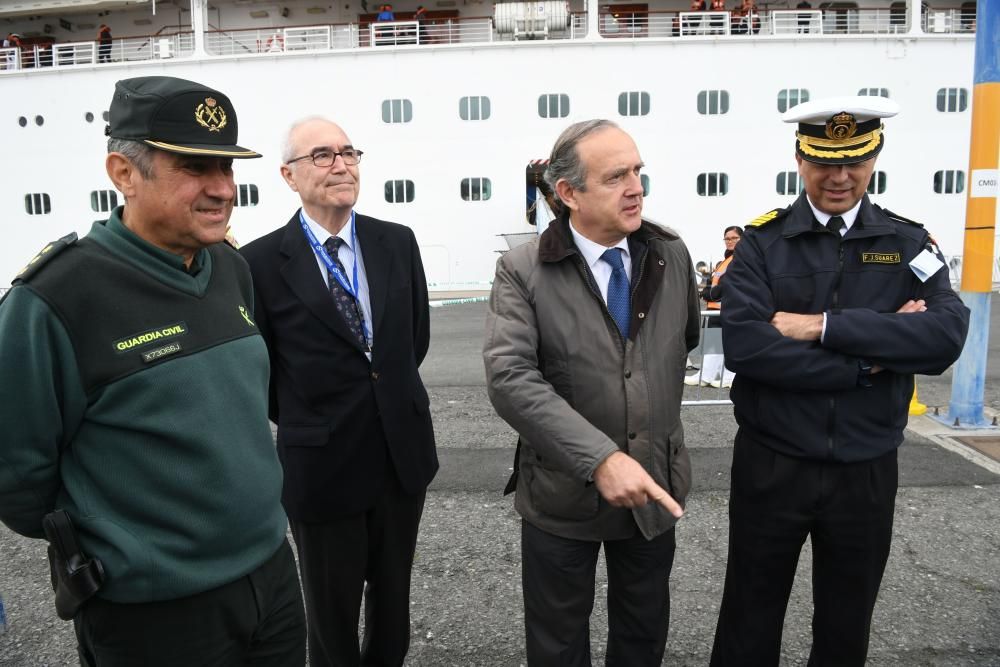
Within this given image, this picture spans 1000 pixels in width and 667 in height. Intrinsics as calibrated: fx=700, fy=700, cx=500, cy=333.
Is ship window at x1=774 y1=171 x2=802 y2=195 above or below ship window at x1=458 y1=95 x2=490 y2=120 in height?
below

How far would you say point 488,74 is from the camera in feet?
56.3

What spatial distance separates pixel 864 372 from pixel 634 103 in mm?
16174

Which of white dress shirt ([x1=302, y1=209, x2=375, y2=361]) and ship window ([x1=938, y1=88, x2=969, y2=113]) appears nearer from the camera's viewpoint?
white dress shirt ([x1=302, y1=209, x2=375, y2=361])

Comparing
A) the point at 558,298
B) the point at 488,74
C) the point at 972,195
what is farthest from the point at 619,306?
the point at 488,74

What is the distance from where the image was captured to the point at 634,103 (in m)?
17.2

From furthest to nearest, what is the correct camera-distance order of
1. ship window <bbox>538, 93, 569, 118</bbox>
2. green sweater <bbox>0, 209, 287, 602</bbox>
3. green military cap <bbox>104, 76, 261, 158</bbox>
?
ship window <bbox>538, 93, 569, 118</bbox> → green military cap <bbox>104, 76, 261, 158</bbox> → green sweater <bbox>0, 209, 287, 602</bbox>

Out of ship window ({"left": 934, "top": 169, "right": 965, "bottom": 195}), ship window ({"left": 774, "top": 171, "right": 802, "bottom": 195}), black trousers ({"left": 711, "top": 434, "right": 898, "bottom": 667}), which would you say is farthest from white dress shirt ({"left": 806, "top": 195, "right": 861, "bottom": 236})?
ship window ({"left": 934, "top": 169, "right": 965, "bottom": 195})

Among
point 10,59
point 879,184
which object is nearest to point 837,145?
point 879,184

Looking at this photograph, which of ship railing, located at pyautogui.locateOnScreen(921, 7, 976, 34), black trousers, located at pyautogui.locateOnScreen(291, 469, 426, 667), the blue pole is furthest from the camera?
ship railing, located at pyautogui.locateOnScreen(921, 7, 976, 34)

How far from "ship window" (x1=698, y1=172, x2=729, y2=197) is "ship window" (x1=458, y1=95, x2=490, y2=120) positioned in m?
5.57

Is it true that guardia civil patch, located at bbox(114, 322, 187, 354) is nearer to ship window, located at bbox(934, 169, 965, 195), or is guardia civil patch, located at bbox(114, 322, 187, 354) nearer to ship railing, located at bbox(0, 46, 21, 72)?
ship window, located at bbox(934, 169, 965, 195)

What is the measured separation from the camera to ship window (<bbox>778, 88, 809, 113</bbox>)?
1694 cm

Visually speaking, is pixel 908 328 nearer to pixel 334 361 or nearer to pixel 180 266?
pixel 334 361

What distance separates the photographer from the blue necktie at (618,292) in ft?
7.26
